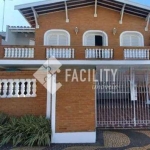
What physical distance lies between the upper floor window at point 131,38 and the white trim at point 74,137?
940 centimetres

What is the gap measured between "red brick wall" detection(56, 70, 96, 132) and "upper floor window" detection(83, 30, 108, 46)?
796 centimetres

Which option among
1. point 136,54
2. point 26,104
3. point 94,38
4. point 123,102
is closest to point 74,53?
point 136,54

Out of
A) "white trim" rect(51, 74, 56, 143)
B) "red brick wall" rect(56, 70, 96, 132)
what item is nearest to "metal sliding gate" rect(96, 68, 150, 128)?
"red brick wall" rect(56, 70, 96, 132)

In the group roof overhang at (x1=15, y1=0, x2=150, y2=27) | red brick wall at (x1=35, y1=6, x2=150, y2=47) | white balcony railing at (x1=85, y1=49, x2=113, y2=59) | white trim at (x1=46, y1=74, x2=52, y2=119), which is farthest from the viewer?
red brick wall at (x1=35, y1=6, x2=150, y2=47)

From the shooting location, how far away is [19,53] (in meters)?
10.6

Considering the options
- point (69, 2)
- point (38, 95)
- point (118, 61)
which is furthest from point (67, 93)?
point (69, 2)

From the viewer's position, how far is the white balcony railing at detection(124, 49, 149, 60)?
1066cm

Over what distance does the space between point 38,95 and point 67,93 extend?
42.3 inches

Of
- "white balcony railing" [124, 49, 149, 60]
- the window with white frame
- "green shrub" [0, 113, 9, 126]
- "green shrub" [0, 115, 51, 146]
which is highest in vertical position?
"white balcony railing" [124, 49, 149, 60]

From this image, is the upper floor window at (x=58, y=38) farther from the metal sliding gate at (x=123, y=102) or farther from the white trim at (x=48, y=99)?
the white trim at (x=48, y=99)

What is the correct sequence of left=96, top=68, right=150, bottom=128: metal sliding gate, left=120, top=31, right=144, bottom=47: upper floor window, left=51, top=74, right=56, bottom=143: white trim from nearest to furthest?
left=51, top=74, right=56, bottom=143: white trim, left=96, top=68, right=150, bottom=128: metal sliding gate, left=120, top=31, right=144, bottom=47: upper floor window

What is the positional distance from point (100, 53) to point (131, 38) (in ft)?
14.6

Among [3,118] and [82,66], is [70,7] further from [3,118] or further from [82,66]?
[3,118]

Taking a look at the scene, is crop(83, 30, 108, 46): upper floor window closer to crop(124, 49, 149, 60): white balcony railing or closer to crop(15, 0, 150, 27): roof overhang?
crop(15, 0, 150, 27): roof overhang
